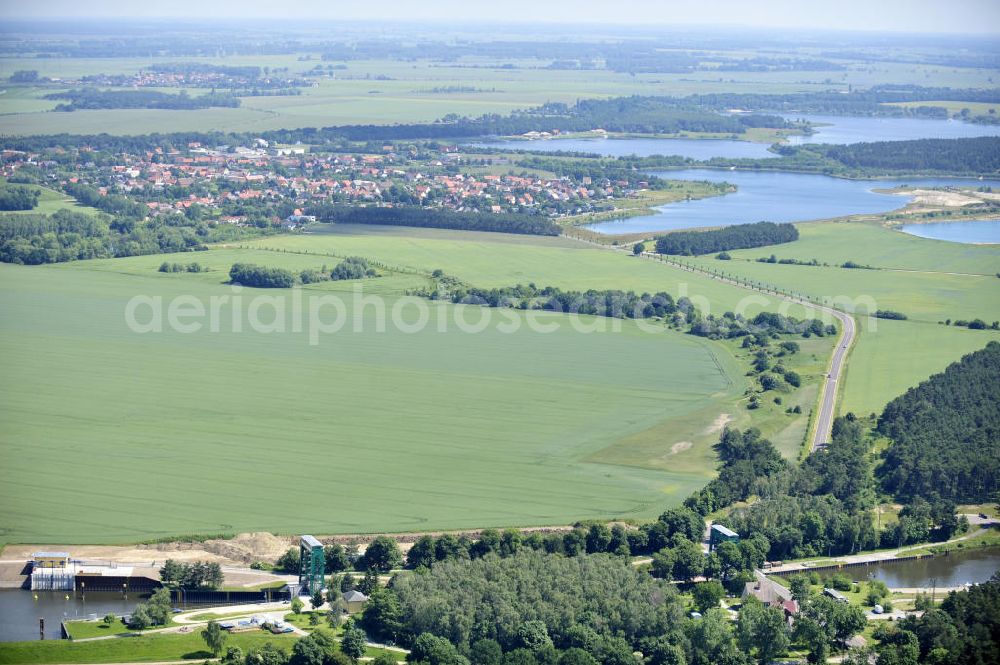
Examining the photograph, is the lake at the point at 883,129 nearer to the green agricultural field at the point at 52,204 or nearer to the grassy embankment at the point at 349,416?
the green agricultural field at the point at 52,204

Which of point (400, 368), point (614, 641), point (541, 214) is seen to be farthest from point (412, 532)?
point (541, 214)

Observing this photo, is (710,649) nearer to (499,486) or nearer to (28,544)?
(499,486)

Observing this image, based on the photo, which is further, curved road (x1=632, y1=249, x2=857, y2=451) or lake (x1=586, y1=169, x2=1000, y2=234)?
lake (x1=586, y1=169, x2=1000, y2=234)

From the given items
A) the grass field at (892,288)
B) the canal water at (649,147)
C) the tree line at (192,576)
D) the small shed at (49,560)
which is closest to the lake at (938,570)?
the grass field at (892,288)

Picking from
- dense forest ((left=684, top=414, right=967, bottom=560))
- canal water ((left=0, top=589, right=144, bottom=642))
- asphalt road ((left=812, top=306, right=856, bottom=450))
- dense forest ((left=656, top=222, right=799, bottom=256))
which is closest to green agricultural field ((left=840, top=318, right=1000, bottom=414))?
asphalt road ((left=812, top=306, right=856, bottom=450))

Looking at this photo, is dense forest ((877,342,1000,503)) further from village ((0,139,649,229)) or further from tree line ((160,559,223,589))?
village ((0,139,649,229))
